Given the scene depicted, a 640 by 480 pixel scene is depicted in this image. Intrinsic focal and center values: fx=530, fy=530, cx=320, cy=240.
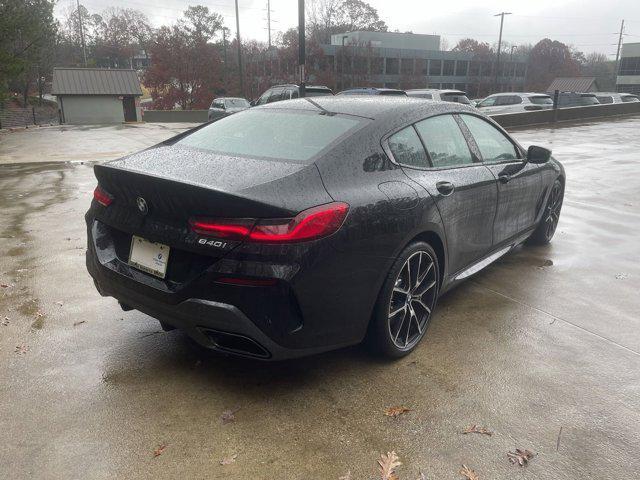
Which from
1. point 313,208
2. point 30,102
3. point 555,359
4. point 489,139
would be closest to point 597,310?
point 555,359

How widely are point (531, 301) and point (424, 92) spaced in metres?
15.3

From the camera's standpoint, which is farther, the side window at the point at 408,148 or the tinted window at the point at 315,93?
the tinted window at the point at 315,93

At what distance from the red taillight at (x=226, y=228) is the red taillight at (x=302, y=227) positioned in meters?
0.04

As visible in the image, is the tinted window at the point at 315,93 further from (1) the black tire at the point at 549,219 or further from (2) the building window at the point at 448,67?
(2) the building window at the point at 448,67

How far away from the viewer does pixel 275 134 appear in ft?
10.9

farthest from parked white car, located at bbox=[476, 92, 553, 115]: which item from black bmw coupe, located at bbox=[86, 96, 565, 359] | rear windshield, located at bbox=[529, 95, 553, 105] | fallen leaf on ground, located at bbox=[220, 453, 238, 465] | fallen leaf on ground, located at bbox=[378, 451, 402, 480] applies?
fallen leaf on ground, located at bbox=[220, 453, 238, 465]

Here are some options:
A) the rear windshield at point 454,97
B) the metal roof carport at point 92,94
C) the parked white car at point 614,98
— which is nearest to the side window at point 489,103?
the rear windshield at point 454,97

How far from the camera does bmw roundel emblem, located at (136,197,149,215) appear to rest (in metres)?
2.73

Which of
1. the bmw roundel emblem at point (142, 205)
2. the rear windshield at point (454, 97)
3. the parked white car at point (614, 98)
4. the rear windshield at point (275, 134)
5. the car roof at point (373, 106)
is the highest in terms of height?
the car roof at point (373, 106)

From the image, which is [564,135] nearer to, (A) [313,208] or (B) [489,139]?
(B) [489,139]

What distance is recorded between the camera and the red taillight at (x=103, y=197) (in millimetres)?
3013

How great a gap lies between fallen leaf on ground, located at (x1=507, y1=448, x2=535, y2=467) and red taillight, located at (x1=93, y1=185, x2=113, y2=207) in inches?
96.3

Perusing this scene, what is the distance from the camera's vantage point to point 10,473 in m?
2.25

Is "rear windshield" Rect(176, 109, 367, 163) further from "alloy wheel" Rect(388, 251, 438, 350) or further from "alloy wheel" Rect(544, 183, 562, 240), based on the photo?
"alloy wheel" Rect(544, 183, 562, 240)
